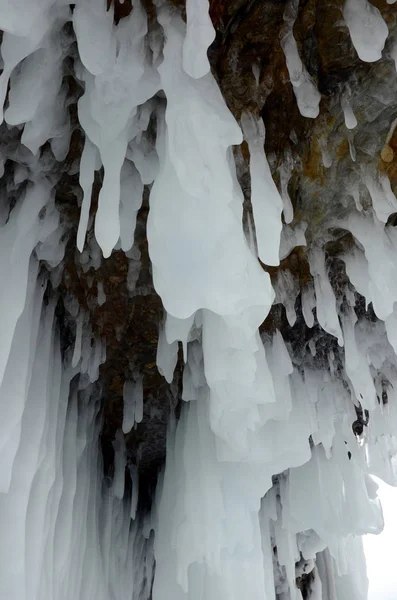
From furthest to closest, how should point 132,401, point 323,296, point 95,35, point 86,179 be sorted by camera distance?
point 132,401 → point 323,296 → point 86,179 → point 95,35

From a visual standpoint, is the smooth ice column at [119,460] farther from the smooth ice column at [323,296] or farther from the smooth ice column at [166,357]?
the smooth ice column at [323,296]

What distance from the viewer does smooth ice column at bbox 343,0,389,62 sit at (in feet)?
5.29

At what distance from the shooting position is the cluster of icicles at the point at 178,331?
1.60 metres

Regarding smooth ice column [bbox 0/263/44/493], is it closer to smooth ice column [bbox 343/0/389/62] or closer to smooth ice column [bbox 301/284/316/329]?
smooth ice column [bbox 301/284/316/329]

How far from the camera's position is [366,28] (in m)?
1.64

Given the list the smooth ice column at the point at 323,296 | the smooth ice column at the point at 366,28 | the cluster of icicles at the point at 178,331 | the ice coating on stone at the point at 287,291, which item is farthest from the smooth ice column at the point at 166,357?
the smooth ice column at the point at 366,28

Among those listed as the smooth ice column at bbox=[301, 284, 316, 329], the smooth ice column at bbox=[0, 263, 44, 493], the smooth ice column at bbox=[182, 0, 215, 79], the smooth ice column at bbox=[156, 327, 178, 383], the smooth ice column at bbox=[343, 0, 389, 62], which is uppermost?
the smooth ice column at bbox=[343, 0, 389, 62]

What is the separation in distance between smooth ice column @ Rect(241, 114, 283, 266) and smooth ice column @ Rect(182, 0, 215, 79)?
42 cm

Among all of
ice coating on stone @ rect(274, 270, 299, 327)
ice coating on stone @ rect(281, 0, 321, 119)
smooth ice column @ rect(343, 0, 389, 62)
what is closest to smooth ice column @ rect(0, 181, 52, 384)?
ice coating on stone @ rect(281, 0, 321, 119)

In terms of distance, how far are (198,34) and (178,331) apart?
978 mm

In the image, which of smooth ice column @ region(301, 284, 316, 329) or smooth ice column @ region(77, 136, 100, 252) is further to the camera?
smooth ice column @ region(301, 284, 316, 329)

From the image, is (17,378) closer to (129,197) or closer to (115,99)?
(129,197)

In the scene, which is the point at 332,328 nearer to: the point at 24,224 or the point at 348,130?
the point at 348,130

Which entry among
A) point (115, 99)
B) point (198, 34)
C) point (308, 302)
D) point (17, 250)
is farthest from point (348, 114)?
point (17, 250)
